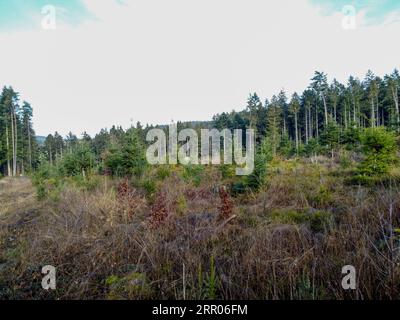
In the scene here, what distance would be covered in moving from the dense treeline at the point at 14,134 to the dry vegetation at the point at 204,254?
39.4 metres

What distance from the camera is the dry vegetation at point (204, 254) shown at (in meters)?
2.44

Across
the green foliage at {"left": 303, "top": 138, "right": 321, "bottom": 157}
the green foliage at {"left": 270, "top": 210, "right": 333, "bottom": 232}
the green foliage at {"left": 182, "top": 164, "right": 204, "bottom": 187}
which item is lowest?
the green foliage at {"left": 270, "top": 210, "right": 333, "bottom": 232}

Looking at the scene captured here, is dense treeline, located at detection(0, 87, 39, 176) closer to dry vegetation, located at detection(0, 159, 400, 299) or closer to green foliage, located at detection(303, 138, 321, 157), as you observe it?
dry vegetation, located at detection(0, 159, 400, 299)

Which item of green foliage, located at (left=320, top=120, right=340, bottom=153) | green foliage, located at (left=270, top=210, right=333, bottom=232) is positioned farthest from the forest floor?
green foliage, located at (left=320, top=120, right=340, bottom=153)

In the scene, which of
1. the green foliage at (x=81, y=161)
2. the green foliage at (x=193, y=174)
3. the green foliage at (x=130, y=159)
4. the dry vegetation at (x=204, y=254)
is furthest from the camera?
the green foliage at (x=81, y=161)

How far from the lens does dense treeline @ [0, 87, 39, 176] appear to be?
3516 cm

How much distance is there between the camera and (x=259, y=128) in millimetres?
48000

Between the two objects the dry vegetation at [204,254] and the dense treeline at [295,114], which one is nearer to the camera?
the dry vegetation at [204,254]

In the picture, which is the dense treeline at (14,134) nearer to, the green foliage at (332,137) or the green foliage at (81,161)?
the green foliage at (81,161)

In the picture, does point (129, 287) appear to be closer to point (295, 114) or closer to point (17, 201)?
point (17, 201)

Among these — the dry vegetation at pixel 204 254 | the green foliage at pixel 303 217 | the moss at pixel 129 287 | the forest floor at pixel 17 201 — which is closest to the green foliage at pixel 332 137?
the dry vegetation at pixel 204 254

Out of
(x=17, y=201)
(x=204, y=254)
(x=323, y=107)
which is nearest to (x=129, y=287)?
(x=204, y=254)

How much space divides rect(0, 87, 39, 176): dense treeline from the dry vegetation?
129 feet
